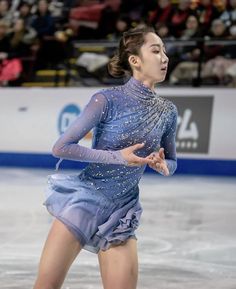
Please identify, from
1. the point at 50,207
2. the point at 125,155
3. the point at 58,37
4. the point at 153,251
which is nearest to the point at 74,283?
the point at 153,251

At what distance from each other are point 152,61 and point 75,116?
8.07m

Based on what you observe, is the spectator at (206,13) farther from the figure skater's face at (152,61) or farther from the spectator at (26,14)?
the figure skater's face at (152,61)

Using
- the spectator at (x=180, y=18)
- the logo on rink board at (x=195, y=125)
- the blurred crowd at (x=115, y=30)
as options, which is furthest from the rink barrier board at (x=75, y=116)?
the spectator at (x=180, y=18)

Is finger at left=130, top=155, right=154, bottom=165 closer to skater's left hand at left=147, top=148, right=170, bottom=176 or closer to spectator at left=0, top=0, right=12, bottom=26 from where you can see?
skater's left hand at left=147, top=148, right=170, bottom=176

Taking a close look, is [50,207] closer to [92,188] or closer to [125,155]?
[92,188]

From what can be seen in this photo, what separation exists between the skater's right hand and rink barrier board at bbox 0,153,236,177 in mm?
7636

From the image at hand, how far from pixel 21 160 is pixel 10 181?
7.13 feet

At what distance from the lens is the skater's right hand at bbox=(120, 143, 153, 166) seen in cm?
284

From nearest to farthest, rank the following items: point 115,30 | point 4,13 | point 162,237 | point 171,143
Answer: point 171,143
point 162,237
point 115,30
point 4,13

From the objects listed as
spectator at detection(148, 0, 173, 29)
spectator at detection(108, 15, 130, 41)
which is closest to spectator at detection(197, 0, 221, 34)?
spectator at detection(148, 0, 173, 29)

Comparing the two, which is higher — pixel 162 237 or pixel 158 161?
pixel 158 161

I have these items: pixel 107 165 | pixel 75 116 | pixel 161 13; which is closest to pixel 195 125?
pixel 75 116

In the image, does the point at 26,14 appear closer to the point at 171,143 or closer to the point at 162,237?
the point at 162,237

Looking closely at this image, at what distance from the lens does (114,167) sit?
306 centimetres
